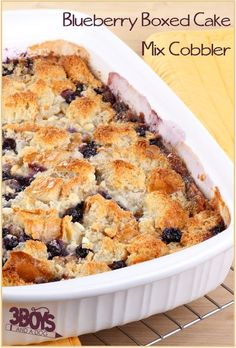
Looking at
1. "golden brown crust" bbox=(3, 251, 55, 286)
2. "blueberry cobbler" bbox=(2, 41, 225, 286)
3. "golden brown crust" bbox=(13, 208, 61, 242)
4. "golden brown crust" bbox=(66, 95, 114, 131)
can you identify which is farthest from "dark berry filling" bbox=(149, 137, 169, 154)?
"golden brown crust" bbox=(3, 251, 55, 286)

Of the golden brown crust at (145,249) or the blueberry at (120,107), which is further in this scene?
the blueberry at (120,107)

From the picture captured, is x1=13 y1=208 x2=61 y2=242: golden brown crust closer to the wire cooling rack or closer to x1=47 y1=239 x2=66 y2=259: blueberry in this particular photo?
x1=47 y1=239 x2=66 y2=259: blueberry

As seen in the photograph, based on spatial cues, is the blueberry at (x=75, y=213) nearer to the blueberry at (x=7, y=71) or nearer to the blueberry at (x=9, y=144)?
the blueberry at (x=9, y=144)

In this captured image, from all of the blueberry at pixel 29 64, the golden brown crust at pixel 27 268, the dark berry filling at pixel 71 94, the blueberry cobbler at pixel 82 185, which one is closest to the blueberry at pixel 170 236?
the blueberry cobbler at pixel 82 185

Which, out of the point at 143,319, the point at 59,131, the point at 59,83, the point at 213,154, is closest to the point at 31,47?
the point at 59,83

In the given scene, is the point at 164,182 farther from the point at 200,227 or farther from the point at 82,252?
the point at 82,252

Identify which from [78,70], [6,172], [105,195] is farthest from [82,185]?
[78,70]
